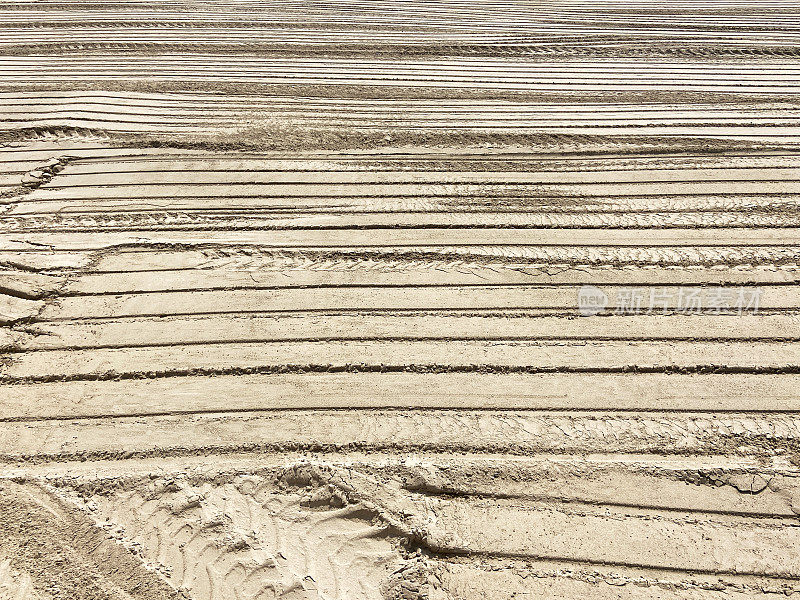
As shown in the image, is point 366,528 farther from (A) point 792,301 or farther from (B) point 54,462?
(A) point 792,301

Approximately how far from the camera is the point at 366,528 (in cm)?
254

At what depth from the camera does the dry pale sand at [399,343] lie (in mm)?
2461

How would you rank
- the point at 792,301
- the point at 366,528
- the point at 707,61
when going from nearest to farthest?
the point at 366,528 → the point at 792,301 → the point at 707,61

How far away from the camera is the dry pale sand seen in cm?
246

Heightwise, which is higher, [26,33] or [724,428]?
[26,33]

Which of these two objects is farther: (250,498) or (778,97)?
(778,97)

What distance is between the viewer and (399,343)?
10.9ft

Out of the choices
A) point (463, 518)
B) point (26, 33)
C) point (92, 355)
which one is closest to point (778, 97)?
point (463, 518)

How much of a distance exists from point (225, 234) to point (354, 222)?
107 cm

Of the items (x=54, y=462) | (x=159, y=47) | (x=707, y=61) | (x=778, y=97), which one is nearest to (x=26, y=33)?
(x=159, y=47)

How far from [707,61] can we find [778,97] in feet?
4.53

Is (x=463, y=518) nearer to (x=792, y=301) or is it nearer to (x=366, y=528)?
(x=366, y=528)

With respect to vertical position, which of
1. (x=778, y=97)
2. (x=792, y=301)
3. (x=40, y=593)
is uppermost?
(x=778, y=97)

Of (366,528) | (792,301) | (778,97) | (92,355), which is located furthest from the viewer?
(778,97)
